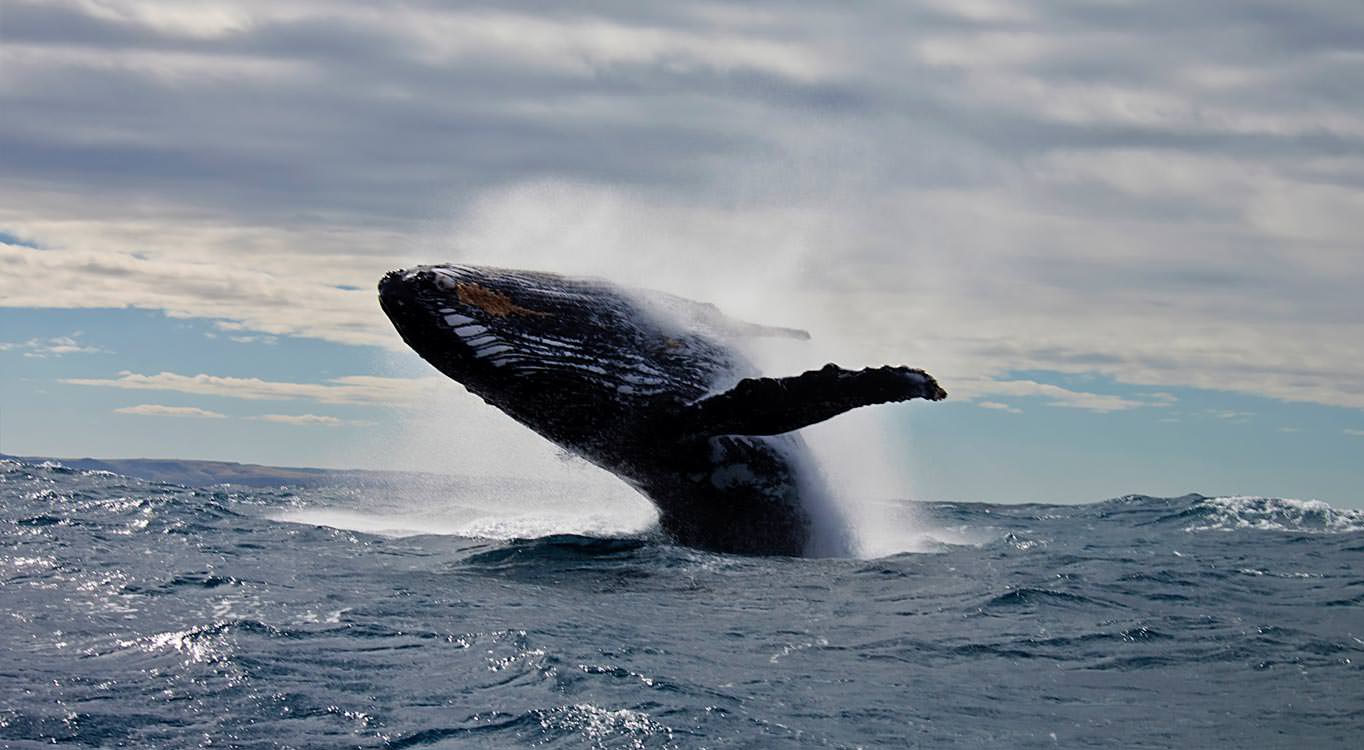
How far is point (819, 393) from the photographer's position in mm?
10148

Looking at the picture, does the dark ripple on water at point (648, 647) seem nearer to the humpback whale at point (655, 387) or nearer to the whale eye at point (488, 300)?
the humpback whale at point (655, 387)

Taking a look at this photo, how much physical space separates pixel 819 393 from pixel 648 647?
2.83 metres

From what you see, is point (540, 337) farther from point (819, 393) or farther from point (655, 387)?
point (819, 393)

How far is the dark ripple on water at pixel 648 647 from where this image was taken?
20.7 ft

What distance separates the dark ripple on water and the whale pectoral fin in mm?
1425

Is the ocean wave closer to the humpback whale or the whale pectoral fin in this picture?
the humpback whale

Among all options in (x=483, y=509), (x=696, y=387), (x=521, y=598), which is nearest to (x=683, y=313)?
(x=696, y=387)

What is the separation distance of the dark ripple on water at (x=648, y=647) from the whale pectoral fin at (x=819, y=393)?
1.43 metres

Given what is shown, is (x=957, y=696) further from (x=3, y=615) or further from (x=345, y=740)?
(x=3, y=615)

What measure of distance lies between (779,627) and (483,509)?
11.3 metres

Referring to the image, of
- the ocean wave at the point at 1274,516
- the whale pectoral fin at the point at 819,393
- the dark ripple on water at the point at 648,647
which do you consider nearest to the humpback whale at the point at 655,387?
the whale pectoral fin at the point at 819,393

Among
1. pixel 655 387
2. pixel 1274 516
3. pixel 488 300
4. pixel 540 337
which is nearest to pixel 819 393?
pixel 655 387

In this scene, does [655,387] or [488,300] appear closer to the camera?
[488,300]

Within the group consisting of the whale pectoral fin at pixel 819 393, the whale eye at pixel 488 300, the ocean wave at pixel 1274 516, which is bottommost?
the ocean wave at pixel 1274 516
